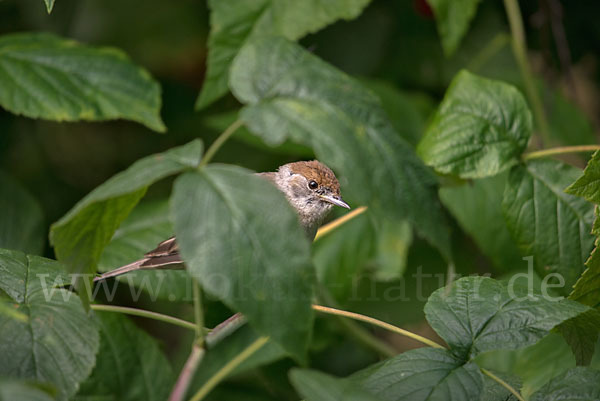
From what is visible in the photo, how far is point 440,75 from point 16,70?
2.62 meters

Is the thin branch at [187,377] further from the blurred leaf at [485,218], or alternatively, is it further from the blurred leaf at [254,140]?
the blurred leaf at [254,140]

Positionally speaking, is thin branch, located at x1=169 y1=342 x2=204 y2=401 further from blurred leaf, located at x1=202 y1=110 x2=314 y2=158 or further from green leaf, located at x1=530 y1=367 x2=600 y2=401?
blurred leaf, located at x1=202 y1=110 x2=314 y2=158

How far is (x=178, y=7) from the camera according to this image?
437cm

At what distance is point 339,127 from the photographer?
1.37 metres

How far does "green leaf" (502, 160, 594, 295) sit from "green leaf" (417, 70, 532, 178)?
5.1 inches

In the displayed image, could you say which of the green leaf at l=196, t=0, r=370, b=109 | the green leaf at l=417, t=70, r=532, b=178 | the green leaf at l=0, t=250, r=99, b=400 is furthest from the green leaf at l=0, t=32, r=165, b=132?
the green leaf at l=417, t=70, r=532, b=178

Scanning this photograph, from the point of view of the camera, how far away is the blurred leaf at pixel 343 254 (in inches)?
128

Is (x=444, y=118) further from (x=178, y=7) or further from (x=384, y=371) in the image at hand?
(x=178, y=7)

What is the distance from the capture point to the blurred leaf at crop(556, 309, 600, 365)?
1821mm

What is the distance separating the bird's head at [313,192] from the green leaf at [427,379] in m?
1.46

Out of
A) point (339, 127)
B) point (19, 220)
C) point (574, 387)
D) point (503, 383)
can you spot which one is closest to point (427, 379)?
point (503, 383)

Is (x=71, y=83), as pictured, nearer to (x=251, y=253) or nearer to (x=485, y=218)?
(x=251, y=253)

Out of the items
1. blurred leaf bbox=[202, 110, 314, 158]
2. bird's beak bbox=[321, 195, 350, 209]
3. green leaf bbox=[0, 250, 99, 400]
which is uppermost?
green leaf bbox=[0, 250, 99, 400]

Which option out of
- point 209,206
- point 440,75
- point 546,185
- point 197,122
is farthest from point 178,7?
point 209,206
